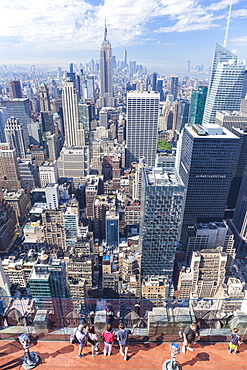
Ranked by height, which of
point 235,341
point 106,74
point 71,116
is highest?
point 106,74

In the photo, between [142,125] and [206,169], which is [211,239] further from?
[142,125]

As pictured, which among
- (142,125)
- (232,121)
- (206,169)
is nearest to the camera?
(206,169)

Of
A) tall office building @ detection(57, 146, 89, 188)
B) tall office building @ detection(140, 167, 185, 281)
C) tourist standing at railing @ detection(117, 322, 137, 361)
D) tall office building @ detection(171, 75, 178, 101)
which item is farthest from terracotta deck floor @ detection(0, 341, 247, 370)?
tall office building @ detection(171, 75, 178, 101)

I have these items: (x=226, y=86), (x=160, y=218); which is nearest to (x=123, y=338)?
(x=160, y=218)

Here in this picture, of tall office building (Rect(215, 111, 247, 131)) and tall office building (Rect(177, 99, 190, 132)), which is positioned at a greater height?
tall office building (Rect(215, 111, 247, 131))

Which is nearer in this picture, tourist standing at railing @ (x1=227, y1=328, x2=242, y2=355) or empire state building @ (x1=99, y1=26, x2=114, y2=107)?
tourist standing at railing @ (x1=227, y1=328, x2=242, y2=355)

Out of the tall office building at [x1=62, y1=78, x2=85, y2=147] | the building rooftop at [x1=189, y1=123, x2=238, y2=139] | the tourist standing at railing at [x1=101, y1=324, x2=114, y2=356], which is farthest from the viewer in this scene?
the tall office building at [x1=62, y1=78, x2=85, y2=147]

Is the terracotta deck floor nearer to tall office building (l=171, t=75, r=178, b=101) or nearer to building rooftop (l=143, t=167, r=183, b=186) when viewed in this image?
building rooftop (l=143, t=167, r=183, b=186)

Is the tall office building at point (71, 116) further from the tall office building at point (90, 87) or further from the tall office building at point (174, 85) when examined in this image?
the tall office building at point (174, 85)
